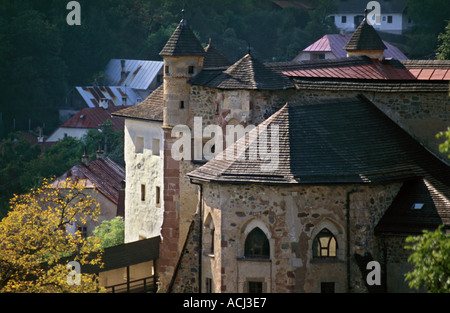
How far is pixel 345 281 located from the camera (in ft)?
127

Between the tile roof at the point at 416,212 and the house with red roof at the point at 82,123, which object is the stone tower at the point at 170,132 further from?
the house with red roof at the point at 82,123

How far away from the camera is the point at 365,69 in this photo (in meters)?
49.5

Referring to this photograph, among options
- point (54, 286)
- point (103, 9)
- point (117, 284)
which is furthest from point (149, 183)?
point (103, 9)

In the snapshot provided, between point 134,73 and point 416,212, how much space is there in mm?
90593

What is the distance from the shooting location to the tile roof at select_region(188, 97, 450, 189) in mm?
38281

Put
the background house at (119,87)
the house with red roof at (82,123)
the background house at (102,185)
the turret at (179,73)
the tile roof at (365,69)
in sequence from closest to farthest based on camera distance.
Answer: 1. the tile roof at (365,69)
2. the turret at (179,73)
3. the background house at (102,185)
4. the house with red roof at (82,123)
5. the background house at (119,87)

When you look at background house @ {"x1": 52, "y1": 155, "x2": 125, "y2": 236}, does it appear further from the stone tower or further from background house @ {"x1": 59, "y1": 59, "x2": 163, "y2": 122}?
background house @ {"x1": 59, "y1": 59, "x2": 163, "y2": 122}

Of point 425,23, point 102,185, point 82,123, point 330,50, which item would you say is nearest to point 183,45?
point 102,185

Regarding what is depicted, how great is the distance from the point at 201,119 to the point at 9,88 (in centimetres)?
7241

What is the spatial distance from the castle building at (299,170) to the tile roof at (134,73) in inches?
3035

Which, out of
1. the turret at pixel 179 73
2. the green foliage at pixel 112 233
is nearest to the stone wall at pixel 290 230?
the turret at pixel 179 73

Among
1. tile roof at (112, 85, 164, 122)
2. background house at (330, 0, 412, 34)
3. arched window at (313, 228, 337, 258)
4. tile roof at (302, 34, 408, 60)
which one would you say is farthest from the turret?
background house at (330, 0, 412, 34)

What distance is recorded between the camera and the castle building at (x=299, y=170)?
38.3 m

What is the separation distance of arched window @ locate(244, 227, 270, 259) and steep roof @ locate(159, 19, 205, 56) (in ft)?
33.8
